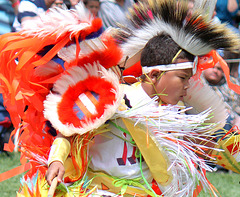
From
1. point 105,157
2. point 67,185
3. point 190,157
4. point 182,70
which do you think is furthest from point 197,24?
point 67,185

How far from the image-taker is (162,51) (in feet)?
8.38

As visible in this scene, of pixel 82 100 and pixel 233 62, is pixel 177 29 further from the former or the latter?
pixel 233 62

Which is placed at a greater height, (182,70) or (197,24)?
(197,24)

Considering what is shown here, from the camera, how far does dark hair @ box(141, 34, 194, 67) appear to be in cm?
254

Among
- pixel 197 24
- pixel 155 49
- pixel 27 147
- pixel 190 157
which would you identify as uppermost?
pixel 197 24

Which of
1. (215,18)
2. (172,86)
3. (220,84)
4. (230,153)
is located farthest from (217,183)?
(172,86)

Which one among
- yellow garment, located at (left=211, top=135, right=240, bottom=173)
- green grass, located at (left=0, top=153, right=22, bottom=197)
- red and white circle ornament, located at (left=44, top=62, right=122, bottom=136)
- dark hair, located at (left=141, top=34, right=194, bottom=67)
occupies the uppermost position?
dark hair, located at (left=141, top=34, right=194, bottom=67)

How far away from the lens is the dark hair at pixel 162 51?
254 centimetres

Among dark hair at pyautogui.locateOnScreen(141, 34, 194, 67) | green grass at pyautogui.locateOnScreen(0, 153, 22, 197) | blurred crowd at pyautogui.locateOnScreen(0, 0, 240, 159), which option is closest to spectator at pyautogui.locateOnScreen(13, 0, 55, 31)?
blurred crowd at pyautogui.locateOnScreen(0, 0, 240, 159)

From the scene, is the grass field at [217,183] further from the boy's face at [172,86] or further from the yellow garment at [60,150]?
the yellow garment at [60,150]

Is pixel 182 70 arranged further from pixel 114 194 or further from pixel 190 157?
pixel 114 194

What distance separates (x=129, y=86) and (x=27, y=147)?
2.14 ft

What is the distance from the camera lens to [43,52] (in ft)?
8.07

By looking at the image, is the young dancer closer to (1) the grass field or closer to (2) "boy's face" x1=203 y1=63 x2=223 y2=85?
(1) the grass field
